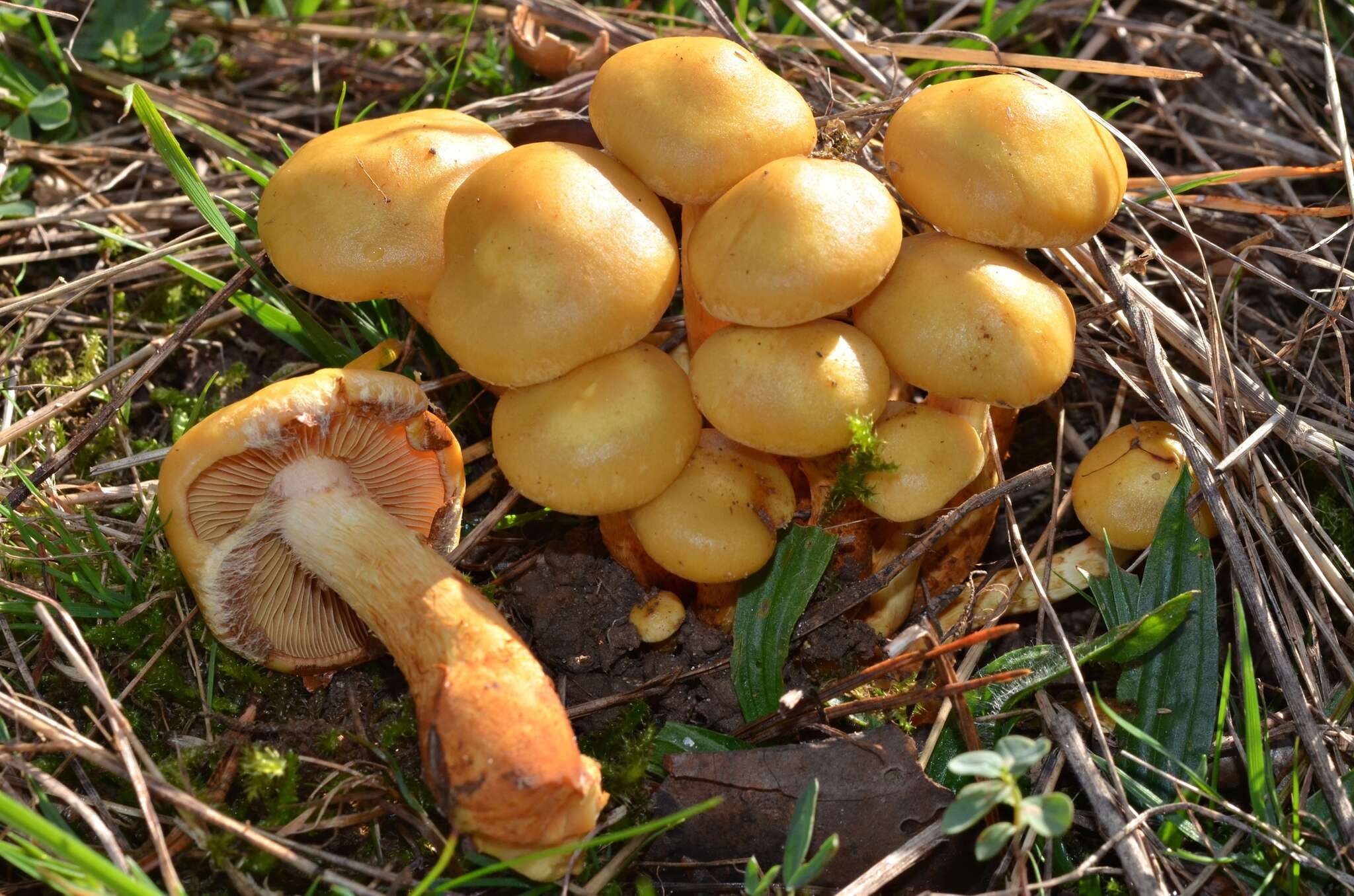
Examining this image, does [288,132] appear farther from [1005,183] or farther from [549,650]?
[1005,183]

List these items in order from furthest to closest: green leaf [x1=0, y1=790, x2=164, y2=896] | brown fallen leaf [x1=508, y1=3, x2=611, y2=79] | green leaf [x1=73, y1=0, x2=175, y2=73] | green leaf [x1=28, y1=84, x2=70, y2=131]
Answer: green leaf [x1=73, y1=0, x2=175, y2=73]
green leaf [x1=28, y1=84, x2=70, y2=131]
brown fallen leaf [x1=508, y1=3, x2=611, y2=79]
green leaf [x1=0, y1=790, x2=164, y2=896]

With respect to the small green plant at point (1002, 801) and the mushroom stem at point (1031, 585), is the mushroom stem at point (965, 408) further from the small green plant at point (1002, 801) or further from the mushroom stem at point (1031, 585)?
the small green plant at point (1002, 801)

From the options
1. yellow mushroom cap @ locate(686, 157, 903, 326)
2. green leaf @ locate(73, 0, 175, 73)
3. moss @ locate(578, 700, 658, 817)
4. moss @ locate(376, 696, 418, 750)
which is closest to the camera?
yellow mushroom cap @ locate(686, 157, 903, 326)

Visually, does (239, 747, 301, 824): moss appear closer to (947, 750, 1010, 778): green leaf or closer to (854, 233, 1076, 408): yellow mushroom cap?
(947, 750, 1010, 778): green leaf

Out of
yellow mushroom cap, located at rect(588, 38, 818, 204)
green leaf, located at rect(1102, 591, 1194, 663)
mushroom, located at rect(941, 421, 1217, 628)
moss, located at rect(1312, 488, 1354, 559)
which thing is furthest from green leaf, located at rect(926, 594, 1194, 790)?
yellow mushroom cap, located at rect(588, 38, 818, 204)

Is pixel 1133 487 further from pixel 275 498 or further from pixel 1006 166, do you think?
pixel 275 498

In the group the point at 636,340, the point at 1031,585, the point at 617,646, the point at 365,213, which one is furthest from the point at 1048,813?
the point at 365,213
